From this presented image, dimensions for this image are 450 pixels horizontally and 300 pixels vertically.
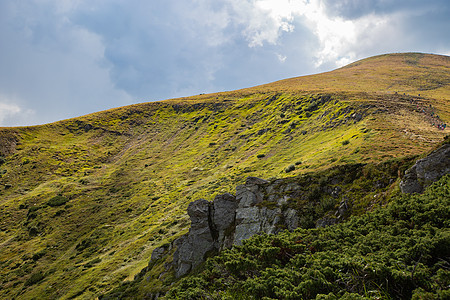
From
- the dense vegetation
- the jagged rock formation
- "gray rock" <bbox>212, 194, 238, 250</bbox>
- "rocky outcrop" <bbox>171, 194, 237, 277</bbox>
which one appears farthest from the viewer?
"gray rock" <bbox>212, 194, 238, 250</bbox>

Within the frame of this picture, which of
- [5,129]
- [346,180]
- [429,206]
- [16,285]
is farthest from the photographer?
[5,129]

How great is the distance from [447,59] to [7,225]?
25169cm

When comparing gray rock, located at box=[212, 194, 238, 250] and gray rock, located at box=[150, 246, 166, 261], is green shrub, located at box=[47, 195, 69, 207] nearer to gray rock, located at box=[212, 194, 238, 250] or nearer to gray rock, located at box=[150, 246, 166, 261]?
gray rock, located at box=[150, 246, 166, 261]

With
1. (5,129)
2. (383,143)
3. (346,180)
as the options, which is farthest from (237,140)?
(5,129)

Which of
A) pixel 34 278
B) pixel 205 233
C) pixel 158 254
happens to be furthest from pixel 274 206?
pixel 34 278

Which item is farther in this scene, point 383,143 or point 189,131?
point 189,131

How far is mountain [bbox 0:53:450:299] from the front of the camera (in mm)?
33500

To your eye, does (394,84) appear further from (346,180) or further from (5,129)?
(5,129)

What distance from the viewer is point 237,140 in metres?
78.4

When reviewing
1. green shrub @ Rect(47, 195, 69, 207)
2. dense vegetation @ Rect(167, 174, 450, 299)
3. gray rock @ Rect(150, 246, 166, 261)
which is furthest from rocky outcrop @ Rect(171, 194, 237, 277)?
green shrub @ Rect(47, 195, 69, 207)

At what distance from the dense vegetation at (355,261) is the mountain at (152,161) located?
5265mm

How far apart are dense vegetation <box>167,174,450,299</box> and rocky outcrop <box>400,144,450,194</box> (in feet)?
4.33

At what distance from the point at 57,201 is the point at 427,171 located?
7092cm

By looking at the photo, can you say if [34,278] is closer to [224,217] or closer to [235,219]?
[224,217]
